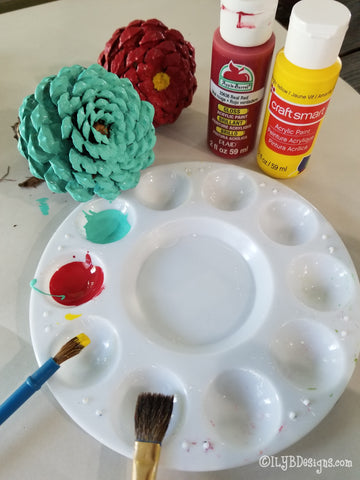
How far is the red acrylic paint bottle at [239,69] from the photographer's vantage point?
0.41 m

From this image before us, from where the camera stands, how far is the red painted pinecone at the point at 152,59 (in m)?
0.48

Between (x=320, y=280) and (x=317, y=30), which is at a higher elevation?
(x=317, y=30)

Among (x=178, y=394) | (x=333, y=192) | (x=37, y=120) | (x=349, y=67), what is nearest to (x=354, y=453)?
(x=178, y=394)

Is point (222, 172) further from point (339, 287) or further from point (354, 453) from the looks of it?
point (354, 453)

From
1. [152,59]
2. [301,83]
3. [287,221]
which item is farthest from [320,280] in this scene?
[152,59]

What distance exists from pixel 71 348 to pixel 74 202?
0.66 ft

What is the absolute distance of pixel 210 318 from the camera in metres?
0.42

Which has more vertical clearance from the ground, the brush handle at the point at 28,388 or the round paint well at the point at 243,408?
the brush handle at the point at 28,388

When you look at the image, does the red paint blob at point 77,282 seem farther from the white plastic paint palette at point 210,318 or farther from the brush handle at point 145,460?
the brush handle at point 145,460

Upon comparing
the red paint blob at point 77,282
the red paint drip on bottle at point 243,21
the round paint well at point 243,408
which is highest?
the red paint drip on bottle at point 243,21

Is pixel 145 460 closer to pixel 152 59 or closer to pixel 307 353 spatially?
pixel 307 353

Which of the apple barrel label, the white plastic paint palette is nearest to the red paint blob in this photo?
the white plastic paint palette

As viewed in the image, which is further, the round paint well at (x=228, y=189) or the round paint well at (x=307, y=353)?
the round paint well at (x=228, y=189)

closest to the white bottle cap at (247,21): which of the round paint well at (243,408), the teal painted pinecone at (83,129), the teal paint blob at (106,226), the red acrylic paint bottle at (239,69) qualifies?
the red acrylic paint bottle at (239,69)
